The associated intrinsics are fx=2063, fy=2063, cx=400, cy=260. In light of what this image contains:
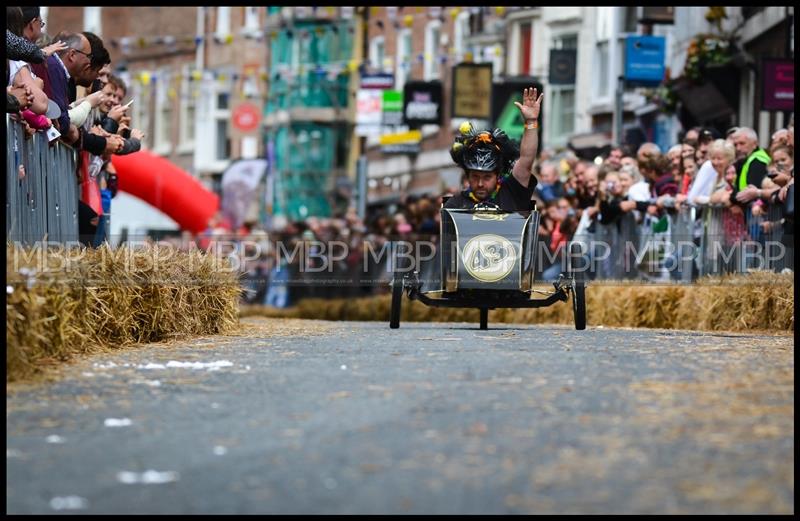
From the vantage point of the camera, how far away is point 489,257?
15273 mm

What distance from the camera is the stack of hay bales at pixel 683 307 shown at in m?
16.3

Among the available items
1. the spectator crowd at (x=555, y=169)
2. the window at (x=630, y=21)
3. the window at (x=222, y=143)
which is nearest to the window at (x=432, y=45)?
the window at (x=630, y=21)

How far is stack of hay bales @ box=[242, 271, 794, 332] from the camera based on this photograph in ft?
53.6

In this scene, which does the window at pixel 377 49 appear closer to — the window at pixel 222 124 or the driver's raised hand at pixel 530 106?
the window at pixel 222 124

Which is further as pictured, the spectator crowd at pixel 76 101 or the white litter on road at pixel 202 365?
the spectator crowd at pixel 76 101

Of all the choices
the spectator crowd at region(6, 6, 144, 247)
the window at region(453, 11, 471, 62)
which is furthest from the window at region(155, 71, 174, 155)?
the spectator crowd at region(6, 6, 144, 247)

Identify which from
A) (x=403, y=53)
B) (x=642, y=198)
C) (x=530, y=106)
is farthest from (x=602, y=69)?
(x=530, y=106)

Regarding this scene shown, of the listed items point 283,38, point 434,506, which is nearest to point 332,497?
point 434,506

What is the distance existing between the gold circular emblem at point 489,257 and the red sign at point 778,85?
1027 centimetres

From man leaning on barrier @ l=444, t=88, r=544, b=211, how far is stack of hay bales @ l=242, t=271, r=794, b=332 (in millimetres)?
2172

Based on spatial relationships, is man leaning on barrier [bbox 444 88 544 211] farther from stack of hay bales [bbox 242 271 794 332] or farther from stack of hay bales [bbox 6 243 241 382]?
stack of hay bales [bbox 242 271 794 332]

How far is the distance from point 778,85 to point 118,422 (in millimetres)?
17924

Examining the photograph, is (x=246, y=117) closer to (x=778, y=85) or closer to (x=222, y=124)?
(x=222, y=124)

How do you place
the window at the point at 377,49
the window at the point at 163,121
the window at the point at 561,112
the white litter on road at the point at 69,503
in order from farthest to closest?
the window at the point at 163,121, the window at the point at 377,49, the window at the point at 561,112, the white litter on road at the point at 69,503
